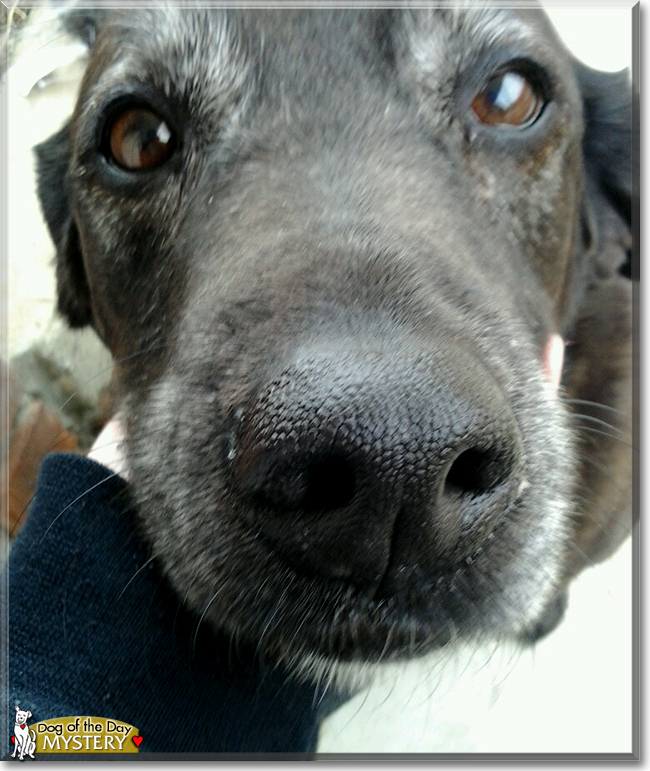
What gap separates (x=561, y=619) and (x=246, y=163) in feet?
4.82

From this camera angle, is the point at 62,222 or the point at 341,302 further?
the point at 62,222

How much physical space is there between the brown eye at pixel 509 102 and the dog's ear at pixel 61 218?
1.25 metres

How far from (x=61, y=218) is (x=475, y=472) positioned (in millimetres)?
1720

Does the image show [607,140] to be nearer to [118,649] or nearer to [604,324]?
[604,324]

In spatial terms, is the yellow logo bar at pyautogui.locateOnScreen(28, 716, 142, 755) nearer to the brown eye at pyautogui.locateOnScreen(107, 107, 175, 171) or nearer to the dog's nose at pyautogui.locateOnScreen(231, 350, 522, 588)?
the dog's nose at pyautogui.locateOnScreen(231, 350, 522, 588)

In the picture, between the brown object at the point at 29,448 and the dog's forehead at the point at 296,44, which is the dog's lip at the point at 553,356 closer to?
the dog's forehead at the point at 296,44

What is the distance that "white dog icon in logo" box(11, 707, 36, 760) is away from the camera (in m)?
1.36

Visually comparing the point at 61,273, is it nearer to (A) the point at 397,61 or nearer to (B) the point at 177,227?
(B) the point at 177,227

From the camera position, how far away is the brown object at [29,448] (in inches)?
82.1

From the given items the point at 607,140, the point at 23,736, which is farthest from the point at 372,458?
the point at 607,140

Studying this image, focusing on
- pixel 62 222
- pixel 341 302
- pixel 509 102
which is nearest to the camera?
pixel 341 302

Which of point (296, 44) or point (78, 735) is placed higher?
point (296, 44)

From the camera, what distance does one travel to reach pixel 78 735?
1385 millimetres

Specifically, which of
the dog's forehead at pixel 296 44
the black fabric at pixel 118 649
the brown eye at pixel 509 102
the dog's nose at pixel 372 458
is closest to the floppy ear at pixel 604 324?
the brown eye at pixel 509 102
